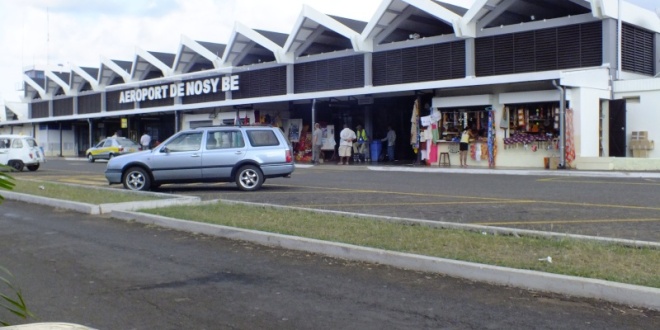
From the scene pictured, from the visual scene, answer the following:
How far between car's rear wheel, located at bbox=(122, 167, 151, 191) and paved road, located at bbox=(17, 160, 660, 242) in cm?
92

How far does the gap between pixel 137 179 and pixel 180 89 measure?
23.1 m

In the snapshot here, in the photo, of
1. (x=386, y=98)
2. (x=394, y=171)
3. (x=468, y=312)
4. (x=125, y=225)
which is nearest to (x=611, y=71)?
(x=394, y=171)

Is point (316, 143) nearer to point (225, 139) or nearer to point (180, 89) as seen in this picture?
point (180, 89)

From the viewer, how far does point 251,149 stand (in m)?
17.1

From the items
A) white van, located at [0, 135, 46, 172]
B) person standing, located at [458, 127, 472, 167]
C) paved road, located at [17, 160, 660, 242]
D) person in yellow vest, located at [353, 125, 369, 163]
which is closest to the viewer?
paved road, located at [17, 160, 660, 242]

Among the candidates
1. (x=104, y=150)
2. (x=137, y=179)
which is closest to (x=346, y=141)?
(x=137, y=179)

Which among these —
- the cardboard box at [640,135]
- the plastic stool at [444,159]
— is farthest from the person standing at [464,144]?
the cardboard box at [640,135]

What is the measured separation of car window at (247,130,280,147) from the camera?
17.2 metres

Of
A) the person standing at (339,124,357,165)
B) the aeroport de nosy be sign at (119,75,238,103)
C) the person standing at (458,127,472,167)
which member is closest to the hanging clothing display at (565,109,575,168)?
the person standing at (458,127,472,167)

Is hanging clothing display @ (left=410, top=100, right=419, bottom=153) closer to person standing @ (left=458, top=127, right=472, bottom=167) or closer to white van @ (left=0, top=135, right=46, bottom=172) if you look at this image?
person standing @ (left=458, top=127, right=472, bottom=167)

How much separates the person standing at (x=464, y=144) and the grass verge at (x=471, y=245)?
15.5 meters

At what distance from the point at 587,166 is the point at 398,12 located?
10.4 metres

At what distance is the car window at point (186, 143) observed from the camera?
672 inches

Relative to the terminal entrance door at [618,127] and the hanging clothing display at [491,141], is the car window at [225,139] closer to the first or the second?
the hanging clothing display at [491,141]
